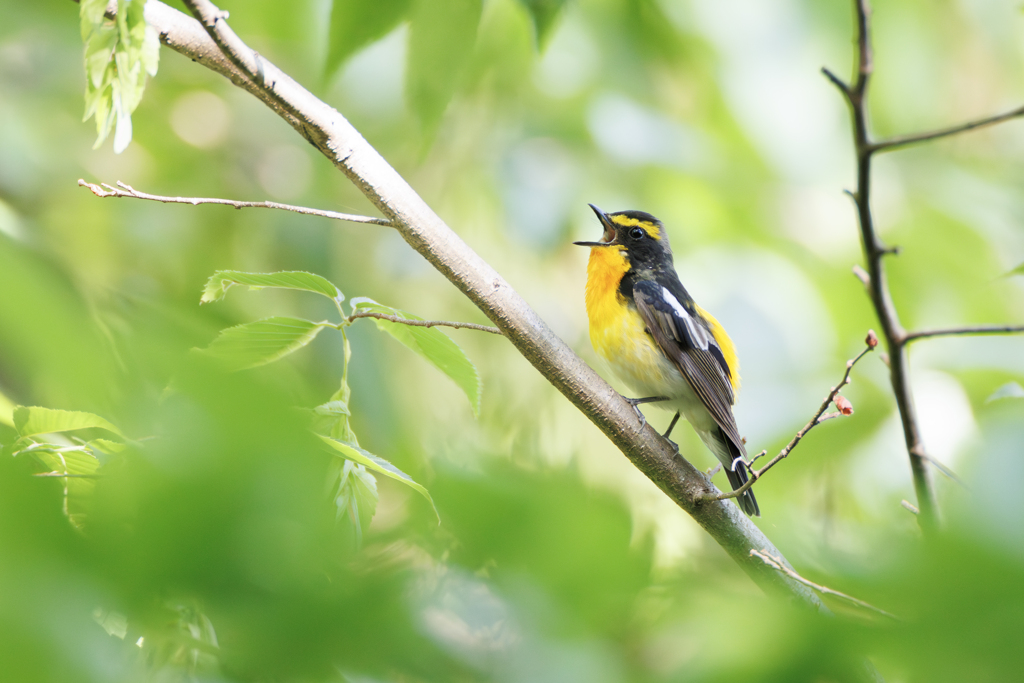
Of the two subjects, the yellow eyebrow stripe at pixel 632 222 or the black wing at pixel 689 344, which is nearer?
the black wing at pixel 689 344

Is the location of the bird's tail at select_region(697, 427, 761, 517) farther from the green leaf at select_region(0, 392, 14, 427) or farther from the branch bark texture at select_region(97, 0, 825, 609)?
the green leaf at select_region(0, 392, 14, 427)

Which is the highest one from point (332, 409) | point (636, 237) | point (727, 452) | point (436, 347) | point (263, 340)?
point (636, 237)

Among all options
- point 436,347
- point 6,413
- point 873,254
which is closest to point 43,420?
point 6,413

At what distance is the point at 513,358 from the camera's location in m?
3.54

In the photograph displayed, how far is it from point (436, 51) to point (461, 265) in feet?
1.94

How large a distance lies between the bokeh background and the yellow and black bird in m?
0.35

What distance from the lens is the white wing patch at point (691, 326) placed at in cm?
277

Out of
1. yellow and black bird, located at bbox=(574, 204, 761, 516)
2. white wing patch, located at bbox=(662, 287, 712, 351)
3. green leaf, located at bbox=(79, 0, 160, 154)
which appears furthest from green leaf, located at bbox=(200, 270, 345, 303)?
white wing patch, located at bbox=(662, 287, 712, 351)

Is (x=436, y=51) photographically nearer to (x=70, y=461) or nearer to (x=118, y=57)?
(x=118, y=57)

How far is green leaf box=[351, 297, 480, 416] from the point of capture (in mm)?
1329

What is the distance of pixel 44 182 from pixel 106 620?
383cm

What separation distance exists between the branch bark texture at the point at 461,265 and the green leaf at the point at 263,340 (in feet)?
0.89

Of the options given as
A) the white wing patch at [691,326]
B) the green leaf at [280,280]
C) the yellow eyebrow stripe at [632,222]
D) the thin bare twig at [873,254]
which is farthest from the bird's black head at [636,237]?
the thin bare twig at [873,254]

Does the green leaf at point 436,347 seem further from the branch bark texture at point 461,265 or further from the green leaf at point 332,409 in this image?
the green leaf at point 332,409
